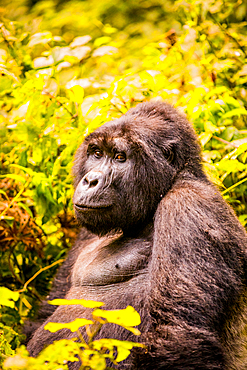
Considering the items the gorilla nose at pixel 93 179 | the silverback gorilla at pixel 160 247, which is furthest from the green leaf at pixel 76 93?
the gorilla nose at pixel 93 179

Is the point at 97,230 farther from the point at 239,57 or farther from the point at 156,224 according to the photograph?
the point at 239,57

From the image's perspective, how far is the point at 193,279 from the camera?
223 cm

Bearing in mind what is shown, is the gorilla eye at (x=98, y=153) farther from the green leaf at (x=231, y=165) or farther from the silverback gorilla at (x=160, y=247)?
the green leaf at (x=231, y=165)

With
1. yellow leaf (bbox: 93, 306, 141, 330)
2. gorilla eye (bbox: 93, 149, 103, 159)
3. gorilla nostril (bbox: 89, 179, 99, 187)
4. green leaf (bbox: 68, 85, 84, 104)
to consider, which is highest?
green leaf (bbox: 68, 85, 84, 104)

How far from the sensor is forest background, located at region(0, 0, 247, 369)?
10.9 ft

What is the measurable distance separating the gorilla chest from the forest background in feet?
2.08

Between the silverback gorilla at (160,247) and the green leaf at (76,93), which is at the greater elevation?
the green leaf at (76,93)

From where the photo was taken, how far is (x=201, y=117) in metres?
3.51

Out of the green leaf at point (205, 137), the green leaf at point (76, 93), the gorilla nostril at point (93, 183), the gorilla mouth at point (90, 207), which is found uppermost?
the green leaf at point (76, 93)

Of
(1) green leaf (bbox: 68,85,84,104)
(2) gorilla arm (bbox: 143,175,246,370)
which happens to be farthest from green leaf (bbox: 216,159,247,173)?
(1) green leaf (bbox: 68,85,84,104)

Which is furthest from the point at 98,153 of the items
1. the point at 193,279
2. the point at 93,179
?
the point at 193,279

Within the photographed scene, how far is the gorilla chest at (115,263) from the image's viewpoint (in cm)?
268

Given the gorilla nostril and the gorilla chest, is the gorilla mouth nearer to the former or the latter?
the gorilla nostril

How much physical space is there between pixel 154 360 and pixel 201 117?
2089mm
